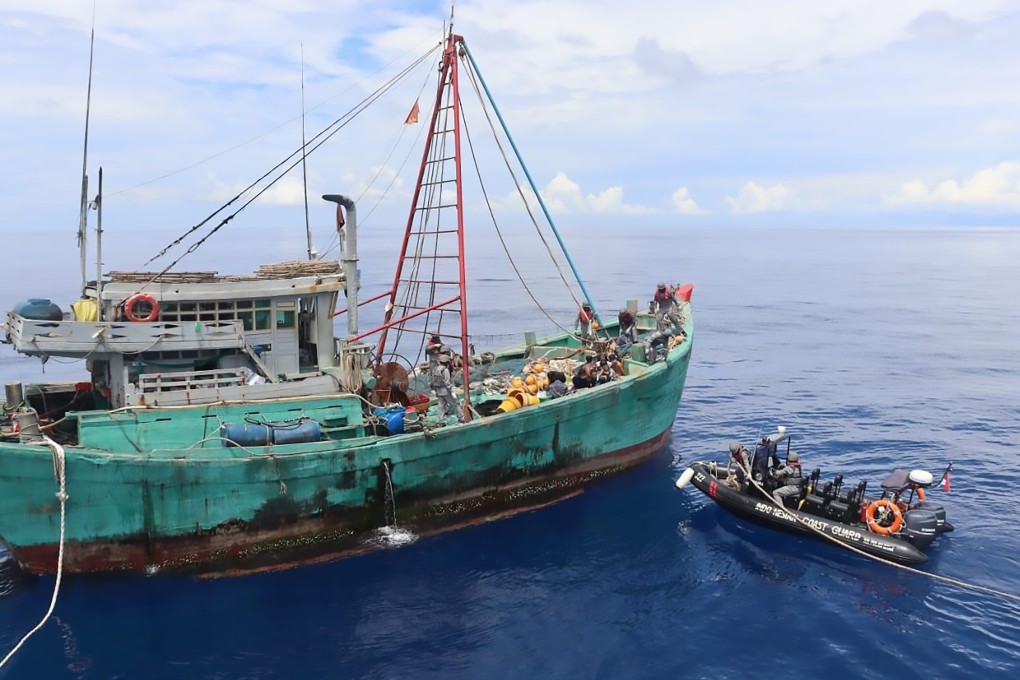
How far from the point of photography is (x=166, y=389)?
622 inches

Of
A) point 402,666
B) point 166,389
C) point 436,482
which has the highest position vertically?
point 166,389

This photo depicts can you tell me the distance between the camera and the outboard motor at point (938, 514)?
598 inches

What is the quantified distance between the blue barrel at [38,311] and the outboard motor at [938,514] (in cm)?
1904

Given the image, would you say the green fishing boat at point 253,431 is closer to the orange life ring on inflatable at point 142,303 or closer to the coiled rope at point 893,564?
the orange life ring on inflatable at point 142,303

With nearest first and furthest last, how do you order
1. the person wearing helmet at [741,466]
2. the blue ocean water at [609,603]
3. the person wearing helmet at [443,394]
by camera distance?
the blue ocean water at [609,603] < the person wearing helmet at [443,394] < the person wearing helmet at [741,466]

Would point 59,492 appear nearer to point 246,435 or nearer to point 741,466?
point 246,435

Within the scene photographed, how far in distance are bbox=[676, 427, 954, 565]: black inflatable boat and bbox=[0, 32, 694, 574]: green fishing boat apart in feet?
11.2

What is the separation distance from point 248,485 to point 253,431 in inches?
43.3

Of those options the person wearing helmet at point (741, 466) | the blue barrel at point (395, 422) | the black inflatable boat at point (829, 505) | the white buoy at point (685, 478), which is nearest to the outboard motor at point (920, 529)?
the black inflatable boat at point (829, 505)

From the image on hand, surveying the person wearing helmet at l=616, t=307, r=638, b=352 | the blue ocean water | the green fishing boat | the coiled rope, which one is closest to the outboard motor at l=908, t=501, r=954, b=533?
the blue ocean water

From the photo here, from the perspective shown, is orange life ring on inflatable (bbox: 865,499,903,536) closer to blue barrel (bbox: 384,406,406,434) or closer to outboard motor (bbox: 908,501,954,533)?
outboard motor (bbox: 908,501,954,533)

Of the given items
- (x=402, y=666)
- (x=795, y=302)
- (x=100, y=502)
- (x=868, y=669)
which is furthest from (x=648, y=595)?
(x=795, y=302)

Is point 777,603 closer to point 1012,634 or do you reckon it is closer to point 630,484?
point 1012,634

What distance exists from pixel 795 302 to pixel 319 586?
184 feet
